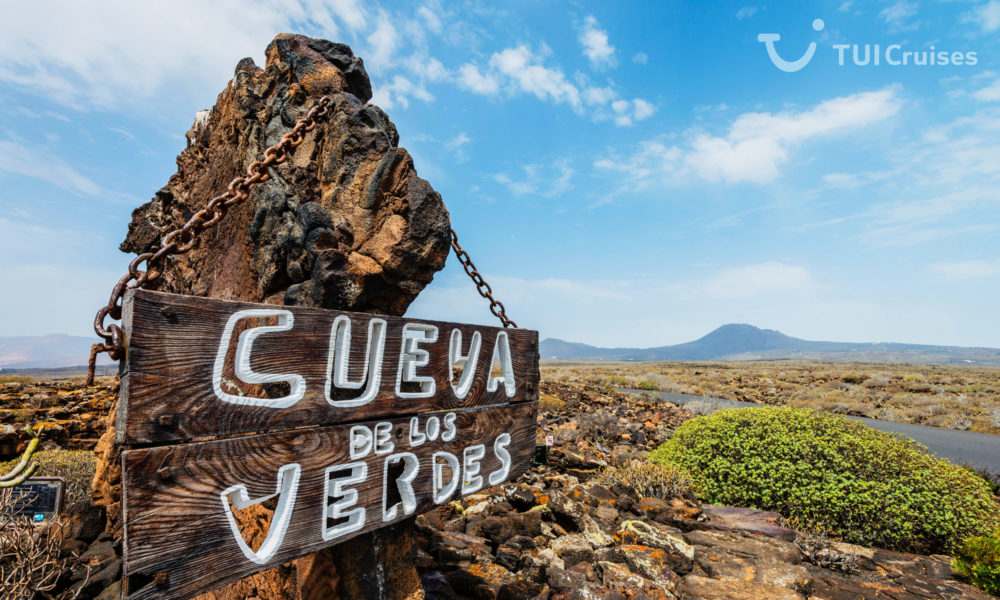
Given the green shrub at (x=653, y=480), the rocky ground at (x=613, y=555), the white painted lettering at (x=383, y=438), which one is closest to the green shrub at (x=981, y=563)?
the rocky ground at (x=613, y=555)

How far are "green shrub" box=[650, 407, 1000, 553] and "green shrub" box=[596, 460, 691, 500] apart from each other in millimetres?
296

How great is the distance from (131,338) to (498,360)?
181 centimetres

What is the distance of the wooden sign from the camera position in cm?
151

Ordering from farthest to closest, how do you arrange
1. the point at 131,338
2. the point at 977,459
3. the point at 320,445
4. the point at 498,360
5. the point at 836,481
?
the point at 977,459 < the point at 836,481 < the point at 498,360 < the point at 320,445 < the point at 131,338

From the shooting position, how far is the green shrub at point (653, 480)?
6.38 metres

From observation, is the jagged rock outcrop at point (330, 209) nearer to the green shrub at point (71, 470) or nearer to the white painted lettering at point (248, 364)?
the white painted lettering at point (248, 364)

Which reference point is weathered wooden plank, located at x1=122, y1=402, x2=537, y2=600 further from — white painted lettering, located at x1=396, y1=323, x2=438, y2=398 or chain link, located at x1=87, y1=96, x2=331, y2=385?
chain link, located at x1=87, y1=96, x2=331, y2=385

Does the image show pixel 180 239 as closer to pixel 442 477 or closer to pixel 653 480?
pixel 442 477

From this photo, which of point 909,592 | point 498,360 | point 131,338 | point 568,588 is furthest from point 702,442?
point 131,338

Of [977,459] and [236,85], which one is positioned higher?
[236,85]

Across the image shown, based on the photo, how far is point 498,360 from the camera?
2.88 m

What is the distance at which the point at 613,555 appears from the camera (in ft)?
13.8

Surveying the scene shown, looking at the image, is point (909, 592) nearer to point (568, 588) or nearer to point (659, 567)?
point (659, 567)

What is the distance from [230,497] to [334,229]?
4.50 feet
